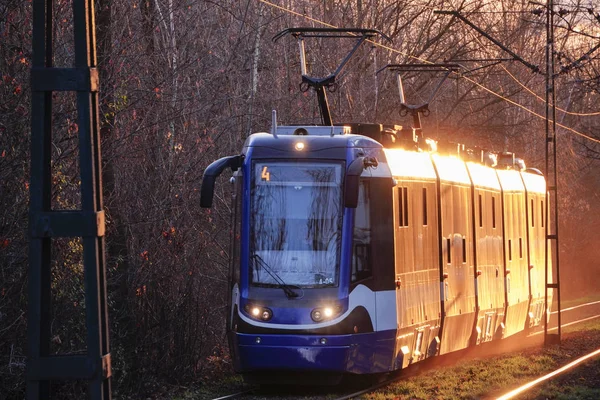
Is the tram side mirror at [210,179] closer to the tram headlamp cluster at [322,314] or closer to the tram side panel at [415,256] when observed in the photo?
the tram headlamp cluster at [322,314]

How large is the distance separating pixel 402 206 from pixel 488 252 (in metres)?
5.86

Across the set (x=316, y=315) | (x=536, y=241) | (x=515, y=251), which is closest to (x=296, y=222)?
(x=316, y=315)

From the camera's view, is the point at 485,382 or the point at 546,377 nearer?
the point at 485,382

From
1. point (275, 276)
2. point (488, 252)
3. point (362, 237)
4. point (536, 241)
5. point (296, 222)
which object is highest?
point (296, 222)

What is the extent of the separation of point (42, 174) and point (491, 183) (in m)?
16.1

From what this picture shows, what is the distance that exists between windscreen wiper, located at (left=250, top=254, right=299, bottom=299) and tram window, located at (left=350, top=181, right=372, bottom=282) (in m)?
0.78

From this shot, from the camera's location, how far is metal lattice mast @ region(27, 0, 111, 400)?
25.1ft

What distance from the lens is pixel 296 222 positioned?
14914 millimetres

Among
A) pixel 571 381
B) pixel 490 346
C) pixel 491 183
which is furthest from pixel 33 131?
pixel 490 346

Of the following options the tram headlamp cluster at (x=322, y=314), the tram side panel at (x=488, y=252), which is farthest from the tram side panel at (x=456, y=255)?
the tram headlamp cluster at (x=322, y=314)

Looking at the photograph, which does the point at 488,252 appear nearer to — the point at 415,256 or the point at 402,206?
the point at 415,256

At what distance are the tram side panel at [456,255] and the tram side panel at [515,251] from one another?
3336 mm

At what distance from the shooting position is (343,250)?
14953mm

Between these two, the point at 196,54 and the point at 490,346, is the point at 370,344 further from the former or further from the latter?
the point at 490,346
